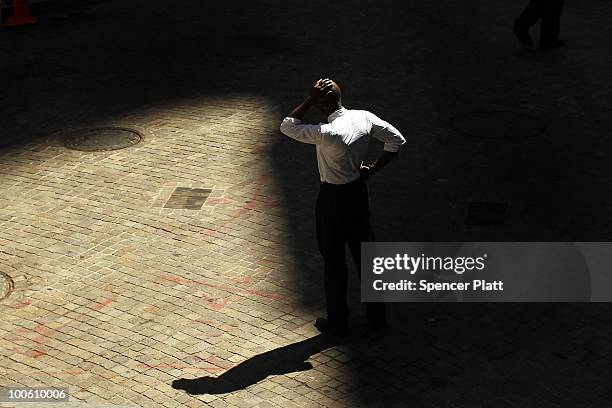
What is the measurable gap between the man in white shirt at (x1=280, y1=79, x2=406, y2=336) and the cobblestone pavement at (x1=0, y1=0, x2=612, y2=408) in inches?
16.3

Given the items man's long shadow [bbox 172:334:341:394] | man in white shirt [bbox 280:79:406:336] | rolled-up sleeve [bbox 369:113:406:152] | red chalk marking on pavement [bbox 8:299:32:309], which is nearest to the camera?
man's long shadow [bbox 172:334:341:394]

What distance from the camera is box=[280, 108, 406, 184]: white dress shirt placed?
388 inches

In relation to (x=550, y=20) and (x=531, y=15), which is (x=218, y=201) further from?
(x=550, y=20)

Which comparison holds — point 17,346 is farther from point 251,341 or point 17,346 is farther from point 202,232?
point 202,232

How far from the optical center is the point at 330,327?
10.4 metres

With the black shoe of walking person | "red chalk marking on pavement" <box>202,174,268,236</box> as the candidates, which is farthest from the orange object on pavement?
the black shoe of walking person

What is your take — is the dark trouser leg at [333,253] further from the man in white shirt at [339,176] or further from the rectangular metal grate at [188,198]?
the rectangular metal grate at [188,198]

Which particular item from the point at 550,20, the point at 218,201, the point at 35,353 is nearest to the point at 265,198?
the point at 218,201

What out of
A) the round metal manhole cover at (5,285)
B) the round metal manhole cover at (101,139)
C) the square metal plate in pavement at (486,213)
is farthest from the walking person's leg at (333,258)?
the round metal manhole cover at (101,139)

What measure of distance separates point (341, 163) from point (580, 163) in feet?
16.5

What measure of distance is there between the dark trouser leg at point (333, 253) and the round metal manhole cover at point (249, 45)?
30.4 ft

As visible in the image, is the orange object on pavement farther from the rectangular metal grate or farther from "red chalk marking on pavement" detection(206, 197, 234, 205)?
"red chalk marking on pavement" detection(206, 197, 234, 205)

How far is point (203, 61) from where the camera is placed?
18.8 metres

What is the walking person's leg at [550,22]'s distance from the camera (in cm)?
1866
